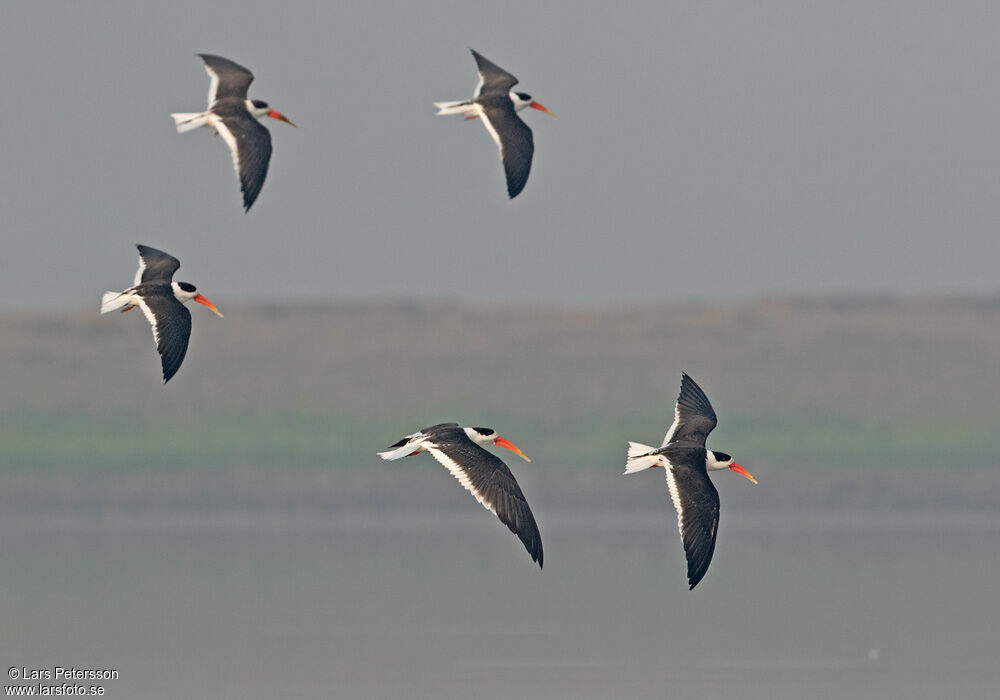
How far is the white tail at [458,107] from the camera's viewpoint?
111 ft

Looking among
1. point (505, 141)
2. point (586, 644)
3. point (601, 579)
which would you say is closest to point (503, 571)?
point (601, 579)

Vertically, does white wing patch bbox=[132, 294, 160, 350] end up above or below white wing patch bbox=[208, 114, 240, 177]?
below

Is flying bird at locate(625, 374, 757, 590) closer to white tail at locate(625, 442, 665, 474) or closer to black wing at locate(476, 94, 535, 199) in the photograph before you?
white tail at locate(625, 442, 665, 474)

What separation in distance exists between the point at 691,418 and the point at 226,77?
312 inches

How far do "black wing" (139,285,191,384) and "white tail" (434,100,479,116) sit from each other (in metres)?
4.80

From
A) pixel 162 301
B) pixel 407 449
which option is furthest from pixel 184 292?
pixel 407 449

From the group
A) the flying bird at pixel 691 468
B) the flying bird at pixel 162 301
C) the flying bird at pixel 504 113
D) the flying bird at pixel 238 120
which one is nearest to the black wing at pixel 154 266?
the flying bird at pixel 162 301

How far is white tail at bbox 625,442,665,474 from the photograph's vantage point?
2916 cm

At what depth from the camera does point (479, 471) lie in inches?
1136

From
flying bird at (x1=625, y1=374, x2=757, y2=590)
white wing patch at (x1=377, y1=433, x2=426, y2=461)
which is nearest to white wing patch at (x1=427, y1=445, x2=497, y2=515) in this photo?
white wing patch at (x1=377, y1=433, x2=426, y2=461)

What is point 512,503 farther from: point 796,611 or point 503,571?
point 503,571

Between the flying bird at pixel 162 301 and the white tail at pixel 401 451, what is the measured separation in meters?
2.70

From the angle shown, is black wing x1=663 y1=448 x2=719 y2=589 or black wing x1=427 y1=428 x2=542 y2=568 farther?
black wing x1=427 y1=428 x2=542 y2=568

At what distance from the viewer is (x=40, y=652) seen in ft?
139
